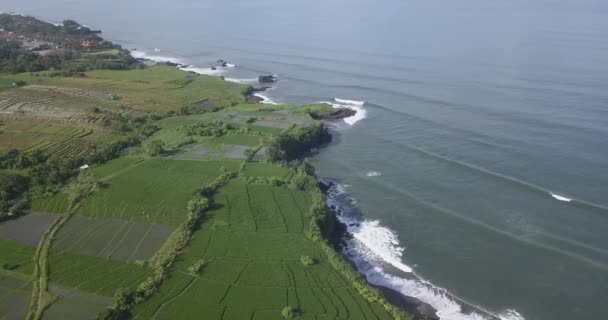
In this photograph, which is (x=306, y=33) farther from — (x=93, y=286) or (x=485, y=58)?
(x=93, y=286)

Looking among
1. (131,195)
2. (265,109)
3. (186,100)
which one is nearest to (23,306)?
(131,195)

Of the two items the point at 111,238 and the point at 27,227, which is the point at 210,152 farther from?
the point at 27,227

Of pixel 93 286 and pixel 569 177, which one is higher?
pixel 569 177

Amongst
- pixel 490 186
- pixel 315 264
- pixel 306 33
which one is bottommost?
pixel 315 264

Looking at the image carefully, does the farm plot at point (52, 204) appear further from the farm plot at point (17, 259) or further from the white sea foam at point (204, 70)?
the white sea foam at point (204, 70)

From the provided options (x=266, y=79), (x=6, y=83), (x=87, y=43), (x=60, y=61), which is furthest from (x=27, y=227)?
(x=87, y=43)

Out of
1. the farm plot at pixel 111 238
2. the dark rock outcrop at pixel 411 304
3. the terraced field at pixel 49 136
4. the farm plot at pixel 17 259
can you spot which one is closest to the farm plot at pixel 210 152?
the terraced field at pixel 49 136
